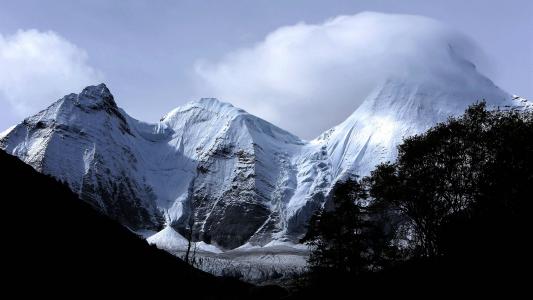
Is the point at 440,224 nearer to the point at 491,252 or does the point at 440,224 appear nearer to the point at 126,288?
the point at 491,252

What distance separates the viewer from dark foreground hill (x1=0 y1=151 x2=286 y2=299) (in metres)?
32.0

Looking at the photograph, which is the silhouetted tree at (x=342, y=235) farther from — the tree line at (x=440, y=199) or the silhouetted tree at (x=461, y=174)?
the silhouetted tree at (x=461, y=174)

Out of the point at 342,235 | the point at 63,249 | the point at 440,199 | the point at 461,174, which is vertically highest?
the point at 461,174

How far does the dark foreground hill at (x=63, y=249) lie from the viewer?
105 feet

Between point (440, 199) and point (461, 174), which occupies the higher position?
point (461, 174)

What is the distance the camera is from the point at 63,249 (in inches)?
1417

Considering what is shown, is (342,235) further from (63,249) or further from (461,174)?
(63,249)

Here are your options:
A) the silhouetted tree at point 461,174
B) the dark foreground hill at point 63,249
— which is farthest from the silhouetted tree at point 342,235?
the dark foreground hill at point 63,249

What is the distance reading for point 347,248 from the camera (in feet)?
132

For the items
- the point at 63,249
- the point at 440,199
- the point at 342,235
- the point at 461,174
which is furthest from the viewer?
the point at 440,199

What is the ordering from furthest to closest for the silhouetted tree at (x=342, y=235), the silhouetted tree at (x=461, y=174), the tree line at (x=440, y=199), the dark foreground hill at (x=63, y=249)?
1. the silhouetted tree at (x=342, y=235)
2. the silhouetted tree at (x=461, y=174)
3. the tree line at (x=440, y=199)
4. the dark foreground hill at (x=63, y=249)

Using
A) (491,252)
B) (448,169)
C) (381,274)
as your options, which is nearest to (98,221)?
(381,274)

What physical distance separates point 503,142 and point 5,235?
29.8 metres

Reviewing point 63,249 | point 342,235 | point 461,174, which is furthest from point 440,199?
point 63,249
